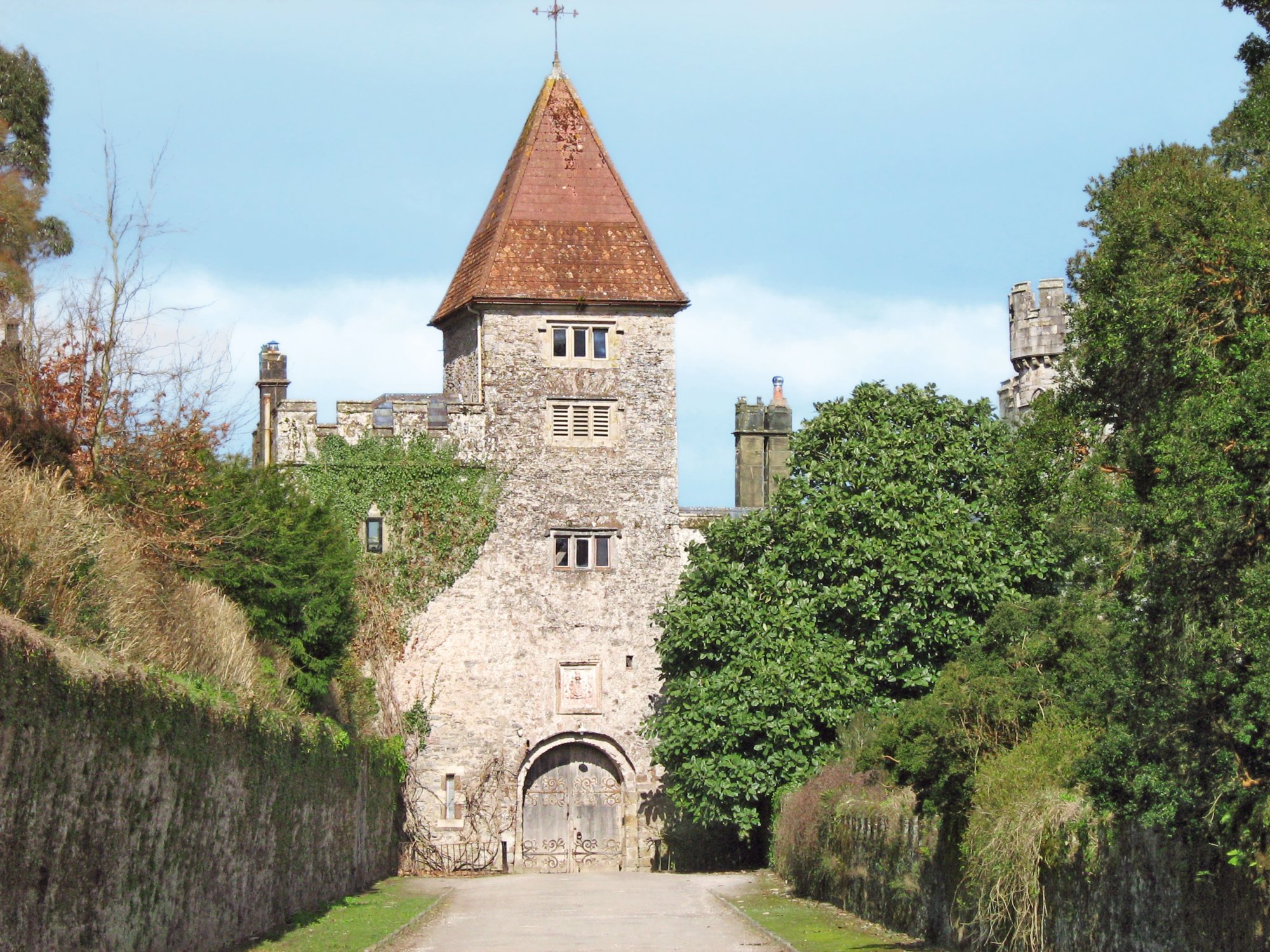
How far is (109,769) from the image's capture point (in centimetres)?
1432

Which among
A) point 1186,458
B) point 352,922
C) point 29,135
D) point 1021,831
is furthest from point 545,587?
point 1186,458

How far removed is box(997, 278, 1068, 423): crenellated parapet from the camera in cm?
5225

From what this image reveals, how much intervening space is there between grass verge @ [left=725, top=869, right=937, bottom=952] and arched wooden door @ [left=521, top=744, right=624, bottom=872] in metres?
10.4

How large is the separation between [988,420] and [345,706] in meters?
14.4

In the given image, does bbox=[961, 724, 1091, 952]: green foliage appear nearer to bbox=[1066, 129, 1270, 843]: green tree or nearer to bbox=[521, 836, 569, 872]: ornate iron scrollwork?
bbox=[1066, 129, 1270, 843]: green tree

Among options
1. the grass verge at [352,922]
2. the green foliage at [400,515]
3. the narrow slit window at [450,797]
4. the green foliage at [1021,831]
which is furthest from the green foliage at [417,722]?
the green foliage at [1021,831]

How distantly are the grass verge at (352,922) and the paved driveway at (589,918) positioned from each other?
1.34 feet

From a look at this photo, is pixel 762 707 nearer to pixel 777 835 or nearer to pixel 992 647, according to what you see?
pixel 777 835

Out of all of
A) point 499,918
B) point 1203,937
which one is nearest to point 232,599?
point 499,918

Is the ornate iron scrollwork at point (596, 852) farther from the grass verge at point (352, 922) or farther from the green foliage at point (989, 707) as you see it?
the green foliage at point (989, 707)

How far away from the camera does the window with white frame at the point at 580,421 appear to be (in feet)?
128

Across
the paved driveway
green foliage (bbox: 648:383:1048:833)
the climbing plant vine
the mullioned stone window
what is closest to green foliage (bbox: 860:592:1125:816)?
the paved driveway

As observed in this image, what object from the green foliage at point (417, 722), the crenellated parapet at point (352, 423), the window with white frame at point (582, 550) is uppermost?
the crenellated parapet at point (352, 423)

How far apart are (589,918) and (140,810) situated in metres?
9.37
